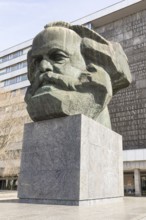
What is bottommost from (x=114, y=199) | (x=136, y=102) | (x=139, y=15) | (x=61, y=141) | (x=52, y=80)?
(x=114, y=199)

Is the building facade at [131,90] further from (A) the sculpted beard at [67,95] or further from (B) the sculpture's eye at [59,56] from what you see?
(B) the sculpture's eye at [59,56]

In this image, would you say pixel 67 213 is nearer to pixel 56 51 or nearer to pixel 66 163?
pixel 66 163

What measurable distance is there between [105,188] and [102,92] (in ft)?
8.39

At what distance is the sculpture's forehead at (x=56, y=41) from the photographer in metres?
7.21

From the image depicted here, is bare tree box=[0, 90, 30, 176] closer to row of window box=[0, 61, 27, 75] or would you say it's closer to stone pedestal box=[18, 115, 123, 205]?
stone pedestal box=[18, 115, 123, 205]

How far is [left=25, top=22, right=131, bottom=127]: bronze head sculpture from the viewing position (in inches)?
270

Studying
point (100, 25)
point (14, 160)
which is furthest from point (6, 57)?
point (14, 160)

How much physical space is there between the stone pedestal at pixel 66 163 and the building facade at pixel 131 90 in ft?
65.7

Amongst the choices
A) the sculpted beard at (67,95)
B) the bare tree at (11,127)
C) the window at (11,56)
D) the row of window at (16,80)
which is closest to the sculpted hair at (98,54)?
the sculpted beard at (67,95)

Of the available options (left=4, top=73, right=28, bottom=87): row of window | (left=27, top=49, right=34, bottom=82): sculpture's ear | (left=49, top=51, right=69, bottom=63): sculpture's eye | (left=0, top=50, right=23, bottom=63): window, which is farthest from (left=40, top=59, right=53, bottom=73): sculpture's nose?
(left=0, top=50, right=23, bottom=63): window

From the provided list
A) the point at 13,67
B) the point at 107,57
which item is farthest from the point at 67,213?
the point at 13,67

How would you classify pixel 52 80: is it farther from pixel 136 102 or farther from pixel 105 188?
pixel 136 102

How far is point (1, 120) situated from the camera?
23.7 meters

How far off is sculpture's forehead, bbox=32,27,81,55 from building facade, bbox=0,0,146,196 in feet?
67.3
